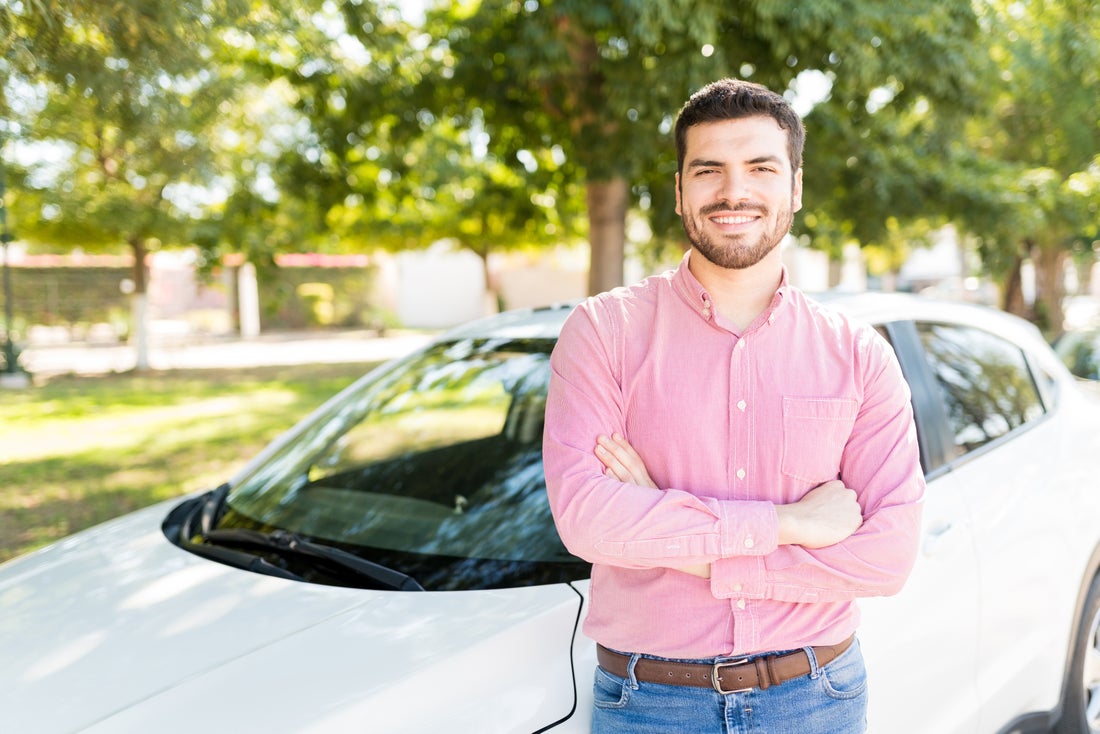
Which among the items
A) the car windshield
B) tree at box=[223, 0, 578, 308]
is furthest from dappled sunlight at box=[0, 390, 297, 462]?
the car windshield

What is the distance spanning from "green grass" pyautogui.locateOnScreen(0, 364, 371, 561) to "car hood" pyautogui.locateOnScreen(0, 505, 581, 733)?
3.90m

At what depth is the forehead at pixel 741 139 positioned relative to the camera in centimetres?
172

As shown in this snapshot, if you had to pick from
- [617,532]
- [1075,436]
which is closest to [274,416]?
[1075,436]

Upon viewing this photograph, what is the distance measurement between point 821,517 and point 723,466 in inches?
7.5

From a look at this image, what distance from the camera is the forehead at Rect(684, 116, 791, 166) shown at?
1.72 metres

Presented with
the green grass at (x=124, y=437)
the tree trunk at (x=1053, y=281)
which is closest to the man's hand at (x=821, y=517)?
the green grass at (x=124, y=437)

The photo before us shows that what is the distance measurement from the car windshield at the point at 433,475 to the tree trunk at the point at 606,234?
15.3ft

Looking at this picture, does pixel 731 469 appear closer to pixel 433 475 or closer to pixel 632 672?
pixel 632 672

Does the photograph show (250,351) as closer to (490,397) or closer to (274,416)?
(274,416)

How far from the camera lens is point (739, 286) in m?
1.77

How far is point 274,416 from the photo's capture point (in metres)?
10.7

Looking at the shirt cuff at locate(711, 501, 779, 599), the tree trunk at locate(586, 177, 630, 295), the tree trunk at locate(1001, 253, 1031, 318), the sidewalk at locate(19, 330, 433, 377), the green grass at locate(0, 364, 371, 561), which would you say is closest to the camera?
the shirt cuff at locate(711, 501, 779, 599)

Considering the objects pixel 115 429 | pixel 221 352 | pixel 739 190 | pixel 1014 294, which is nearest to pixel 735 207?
pixel 739 190

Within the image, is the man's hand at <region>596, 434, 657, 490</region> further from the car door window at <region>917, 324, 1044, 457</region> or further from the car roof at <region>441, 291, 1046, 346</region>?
the car door window at <region>917, 324, 1044, 457</region>
